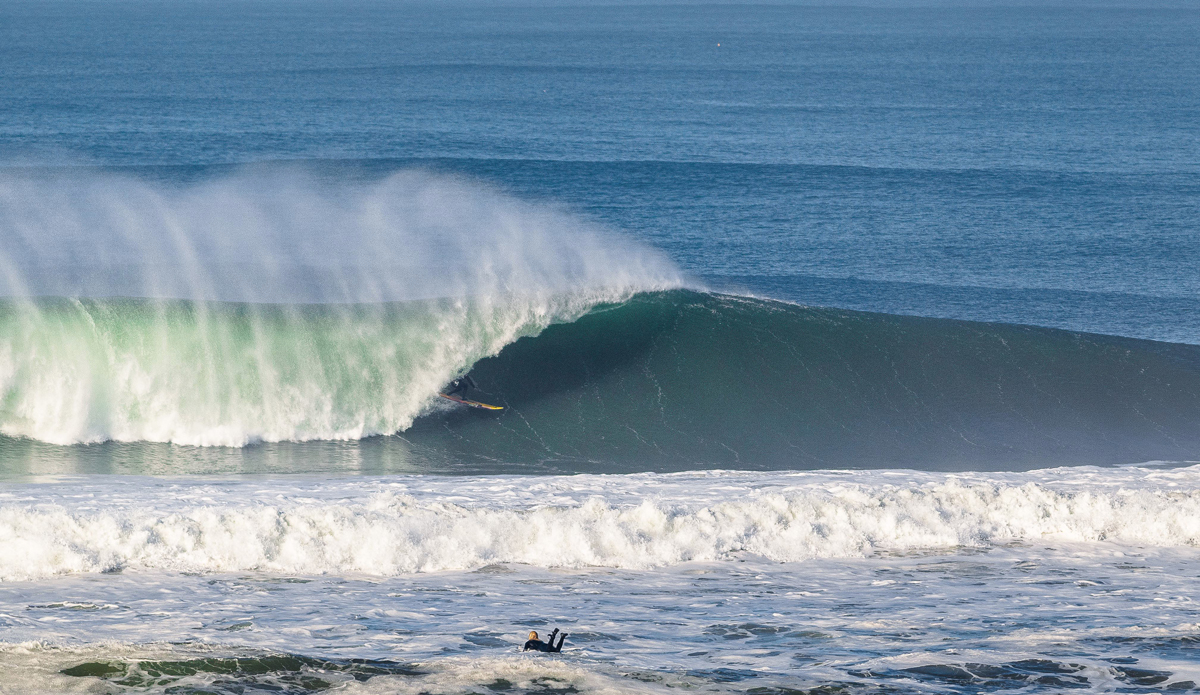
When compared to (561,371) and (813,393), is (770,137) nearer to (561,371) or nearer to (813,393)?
(813,393)

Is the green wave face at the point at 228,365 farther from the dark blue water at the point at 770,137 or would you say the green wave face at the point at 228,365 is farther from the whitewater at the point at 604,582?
the dark blue water at the point at 770,137

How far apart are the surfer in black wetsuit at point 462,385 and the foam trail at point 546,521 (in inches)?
114

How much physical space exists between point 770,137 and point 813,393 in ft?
96.8

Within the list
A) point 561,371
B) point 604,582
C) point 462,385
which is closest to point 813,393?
point 561,371

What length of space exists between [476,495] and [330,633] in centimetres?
351

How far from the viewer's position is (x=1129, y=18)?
129000mm

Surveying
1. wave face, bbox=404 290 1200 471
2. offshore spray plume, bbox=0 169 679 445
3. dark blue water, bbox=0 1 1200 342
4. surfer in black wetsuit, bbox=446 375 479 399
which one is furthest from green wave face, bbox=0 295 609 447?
dark blue water, bbox=0 1 1200 342

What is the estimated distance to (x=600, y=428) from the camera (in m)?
15.0

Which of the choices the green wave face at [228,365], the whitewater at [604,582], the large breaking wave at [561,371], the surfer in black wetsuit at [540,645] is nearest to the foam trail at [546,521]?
the whitewater at [604,582]

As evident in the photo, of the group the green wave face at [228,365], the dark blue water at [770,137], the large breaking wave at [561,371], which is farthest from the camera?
the dark blue water at [770,137]

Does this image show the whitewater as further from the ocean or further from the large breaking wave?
the large breaking wave

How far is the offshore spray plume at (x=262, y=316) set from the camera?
14383mm

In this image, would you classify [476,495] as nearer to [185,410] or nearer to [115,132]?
[185,410]

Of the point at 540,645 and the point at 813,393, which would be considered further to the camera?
the point at 813,393
